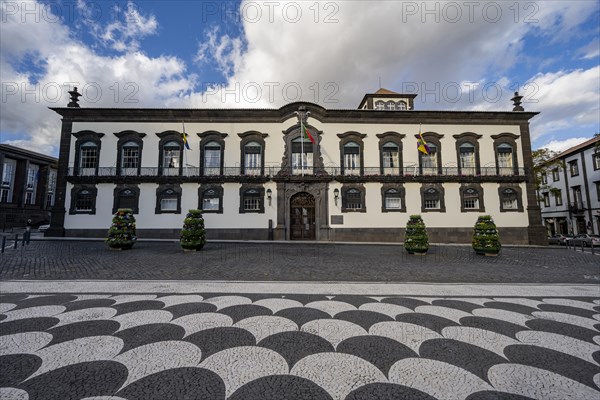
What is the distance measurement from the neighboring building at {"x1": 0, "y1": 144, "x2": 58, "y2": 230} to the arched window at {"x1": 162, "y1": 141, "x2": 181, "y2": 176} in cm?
2279

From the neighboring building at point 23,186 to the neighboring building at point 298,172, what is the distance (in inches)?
751

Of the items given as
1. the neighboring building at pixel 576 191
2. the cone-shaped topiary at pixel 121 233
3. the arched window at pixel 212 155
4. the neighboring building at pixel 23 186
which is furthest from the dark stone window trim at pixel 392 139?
the neighboring building at pixel 23 186

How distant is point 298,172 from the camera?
20.6m

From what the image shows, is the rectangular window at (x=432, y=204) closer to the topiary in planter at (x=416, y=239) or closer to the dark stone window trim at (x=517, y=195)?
the dark stone window trim at (x=517, y=195)

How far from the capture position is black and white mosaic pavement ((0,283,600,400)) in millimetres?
2191

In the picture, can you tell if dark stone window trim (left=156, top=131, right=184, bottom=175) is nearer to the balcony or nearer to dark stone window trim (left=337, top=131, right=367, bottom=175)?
the balcony

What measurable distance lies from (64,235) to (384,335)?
83.1 ft

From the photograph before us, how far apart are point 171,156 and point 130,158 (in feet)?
11.0

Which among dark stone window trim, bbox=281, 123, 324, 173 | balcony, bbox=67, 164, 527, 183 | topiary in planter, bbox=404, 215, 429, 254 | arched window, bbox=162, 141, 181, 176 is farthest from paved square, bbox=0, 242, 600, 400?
arched window, bbox=162, 141, 181, 176

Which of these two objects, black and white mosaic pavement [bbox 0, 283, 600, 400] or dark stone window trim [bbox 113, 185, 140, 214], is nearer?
black and white mosaic pavement [bbox 0, 283, 600, 400]

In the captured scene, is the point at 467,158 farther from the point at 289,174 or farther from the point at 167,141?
the point at 167,141

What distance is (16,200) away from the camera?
3491 centimetres

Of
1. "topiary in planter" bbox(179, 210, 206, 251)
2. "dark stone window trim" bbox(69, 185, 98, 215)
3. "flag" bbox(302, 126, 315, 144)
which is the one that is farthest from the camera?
"dark stone window trim" bbox(69, 185, 98, 215)

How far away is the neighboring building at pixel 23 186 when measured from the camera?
33344 millimetres
